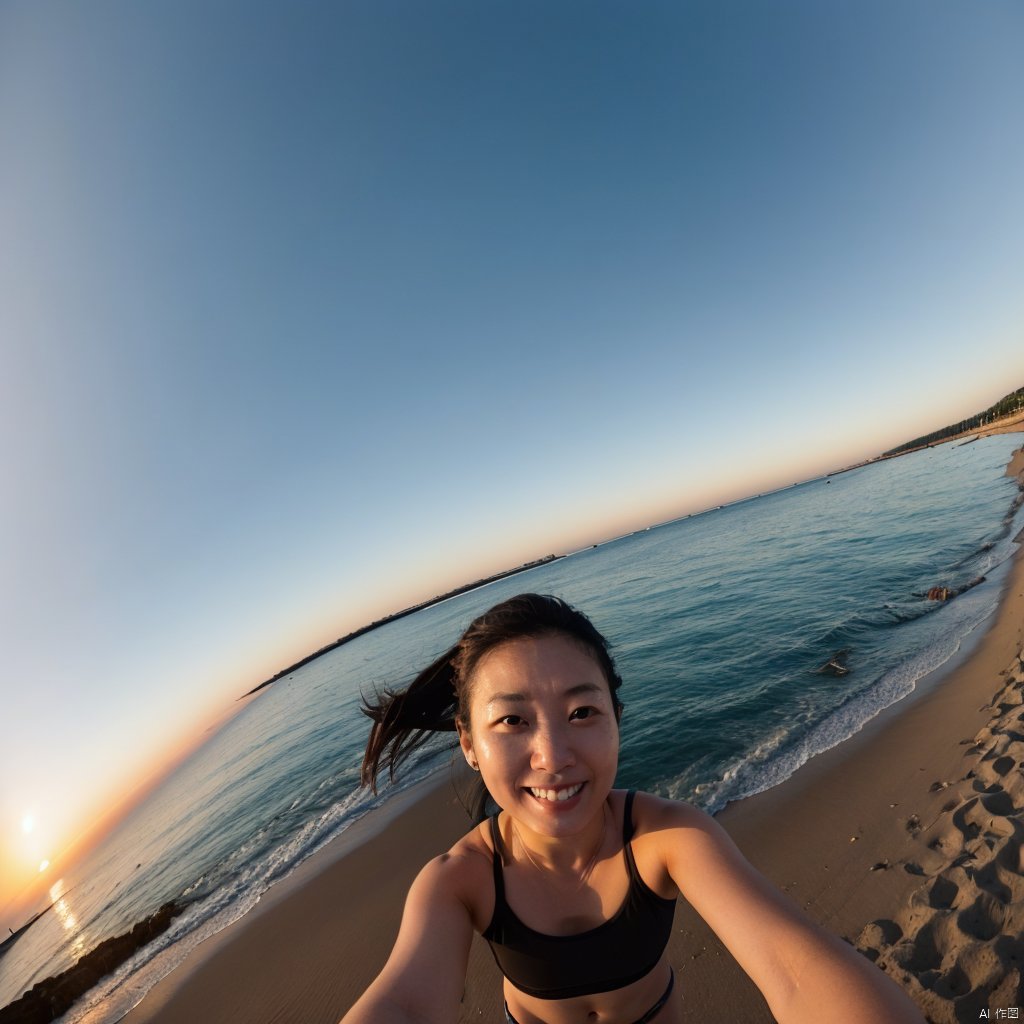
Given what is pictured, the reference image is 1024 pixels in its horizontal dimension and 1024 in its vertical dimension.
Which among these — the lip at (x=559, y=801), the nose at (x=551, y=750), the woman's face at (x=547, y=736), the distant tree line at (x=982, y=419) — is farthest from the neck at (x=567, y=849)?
the distant tree line at (x=982, y=419)

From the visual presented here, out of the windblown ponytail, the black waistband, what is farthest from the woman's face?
the black waistband

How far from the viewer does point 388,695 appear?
3.02 meters

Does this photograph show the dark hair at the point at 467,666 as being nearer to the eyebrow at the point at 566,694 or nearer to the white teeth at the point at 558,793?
the eyebrow at the point at 566,694

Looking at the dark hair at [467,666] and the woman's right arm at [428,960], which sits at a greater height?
the dark hair at [467,666]

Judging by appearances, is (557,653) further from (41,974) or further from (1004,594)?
(1004,594)

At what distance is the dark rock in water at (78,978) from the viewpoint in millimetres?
7090

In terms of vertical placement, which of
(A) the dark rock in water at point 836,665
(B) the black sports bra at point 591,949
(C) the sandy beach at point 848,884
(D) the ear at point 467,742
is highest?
(D) the ear at point 467,742

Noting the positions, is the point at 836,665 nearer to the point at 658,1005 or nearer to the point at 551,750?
the point at 658,1005

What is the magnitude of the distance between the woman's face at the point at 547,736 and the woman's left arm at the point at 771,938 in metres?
0.45

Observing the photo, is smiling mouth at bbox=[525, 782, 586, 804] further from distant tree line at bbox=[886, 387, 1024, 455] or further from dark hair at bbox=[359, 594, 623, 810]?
distant tree line at bbox=[886, 387, 1024, 455]

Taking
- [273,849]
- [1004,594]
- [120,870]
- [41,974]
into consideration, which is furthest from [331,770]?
[1004,594]

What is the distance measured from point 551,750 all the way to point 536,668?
A: 332 millimetres

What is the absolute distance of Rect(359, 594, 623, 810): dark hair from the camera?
2203mm

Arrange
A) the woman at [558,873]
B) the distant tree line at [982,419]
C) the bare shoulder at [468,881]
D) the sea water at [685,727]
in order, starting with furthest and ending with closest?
1. the distant tree line at [982,419]
2. the sea water at [685,727]
3. the bare shoulder at [468,881]
4. the woman at [558,873]
